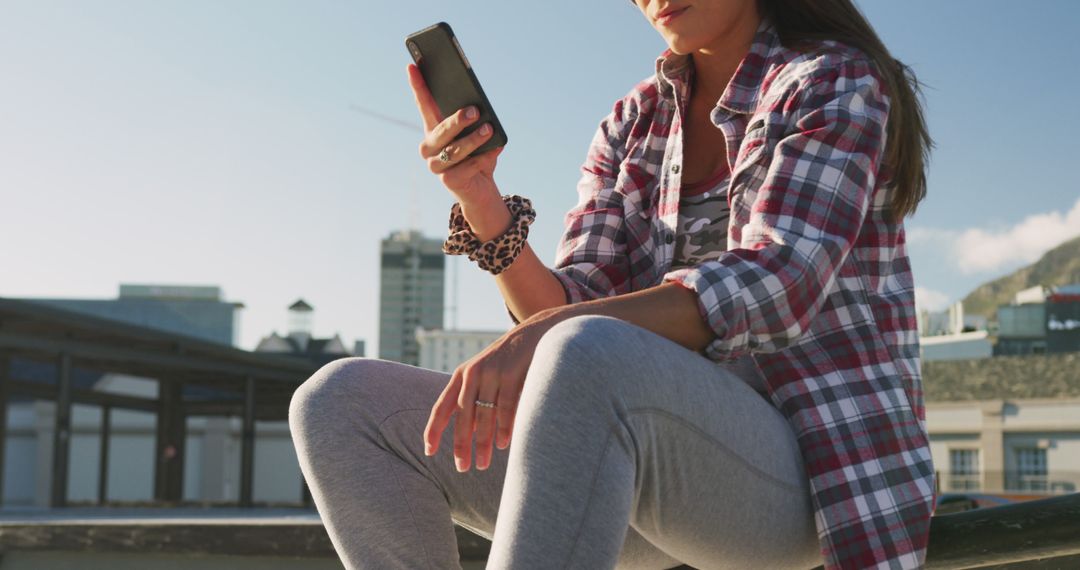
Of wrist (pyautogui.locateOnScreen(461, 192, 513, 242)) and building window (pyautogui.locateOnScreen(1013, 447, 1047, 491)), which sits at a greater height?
wrist (pyautogui.locateOnScreen(461, 192, 513, 242))

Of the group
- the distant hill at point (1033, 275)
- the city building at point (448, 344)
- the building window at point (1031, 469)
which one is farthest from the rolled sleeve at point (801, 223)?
the distant hill at point (1033, 275)

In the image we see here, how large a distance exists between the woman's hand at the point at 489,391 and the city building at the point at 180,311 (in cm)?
10545

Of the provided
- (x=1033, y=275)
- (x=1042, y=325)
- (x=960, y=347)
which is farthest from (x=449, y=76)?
(x=1033, y=275)

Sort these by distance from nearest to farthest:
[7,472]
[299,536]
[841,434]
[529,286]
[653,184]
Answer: [841,434]
[529,286]
[653,184]
[299,536]
[7,472]

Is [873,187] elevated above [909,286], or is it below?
above

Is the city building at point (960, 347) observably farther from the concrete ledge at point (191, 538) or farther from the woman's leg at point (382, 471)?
the woman's leg at point (382, 471)

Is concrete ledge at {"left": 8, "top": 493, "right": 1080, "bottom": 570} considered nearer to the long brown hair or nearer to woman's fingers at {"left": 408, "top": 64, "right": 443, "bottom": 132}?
the long brown hair

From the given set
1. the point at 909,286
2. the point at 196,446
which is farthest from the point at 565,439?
the point at 196,446

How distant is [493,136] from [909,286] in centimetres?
62

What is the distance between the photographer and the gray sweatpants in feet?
3.59

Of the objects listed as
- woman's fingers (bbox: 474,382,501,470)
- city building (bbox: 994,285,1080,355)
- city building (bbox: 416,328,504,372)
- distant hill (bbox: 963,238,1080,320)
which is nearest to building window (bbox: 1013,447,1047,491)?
city building (bbox: 994,285,1080,355)

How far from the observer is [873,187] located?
1.46 meters

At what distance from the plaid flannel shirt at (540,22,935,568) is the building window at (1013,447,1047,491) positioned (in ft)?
112

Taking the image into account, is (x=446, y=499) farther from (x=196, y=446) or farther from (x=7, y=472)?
(x=196, y=446)
